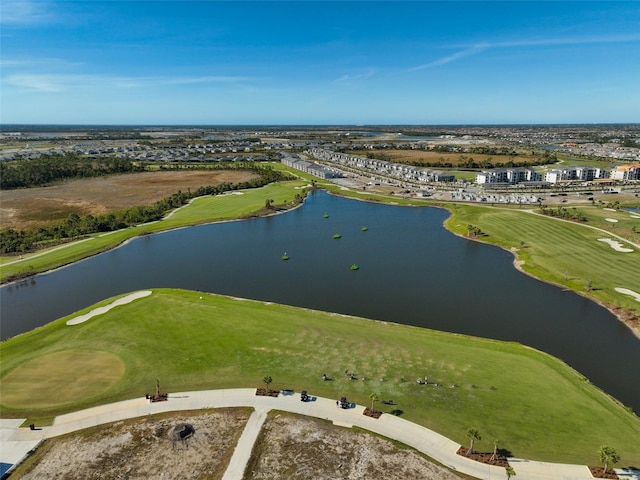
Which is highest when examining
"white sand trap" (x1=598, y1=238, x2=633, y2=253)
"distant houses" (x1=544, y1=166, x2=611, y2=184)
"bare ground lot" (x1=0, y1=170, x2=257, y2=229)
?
"distant houses" (x1=544, y1=166, x2=611, y2=184)

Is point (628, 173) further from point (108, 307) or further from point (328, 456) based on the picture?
point (108, 307)

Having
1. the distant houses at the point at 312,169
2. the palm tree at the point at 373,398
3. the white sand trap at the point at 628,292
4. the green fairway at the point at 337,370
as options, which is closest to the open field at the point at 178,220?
the distant houses at the point at 312,169

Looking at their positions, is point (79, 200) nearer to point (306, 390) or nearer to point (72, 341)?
point (72, 341)

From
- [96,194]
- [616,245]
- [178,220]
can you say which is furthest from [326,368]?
[96,194]

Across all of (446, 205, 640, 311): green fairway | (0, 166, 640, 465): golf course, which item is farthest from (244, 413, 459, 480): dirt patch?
(446, 205, 640, 311): green fairway

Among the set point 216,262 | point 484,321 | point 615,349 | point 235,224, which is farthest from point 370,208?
point 615,349

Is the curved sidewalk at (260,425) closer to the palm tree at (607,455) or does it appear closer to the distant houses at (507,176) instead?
the palm tree at (607,455)

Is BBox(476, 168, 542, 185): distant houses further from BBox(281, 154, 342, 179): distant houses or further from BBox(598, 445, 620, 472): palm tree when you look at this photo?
BBox(598, 445, 620, 472): palm tree
